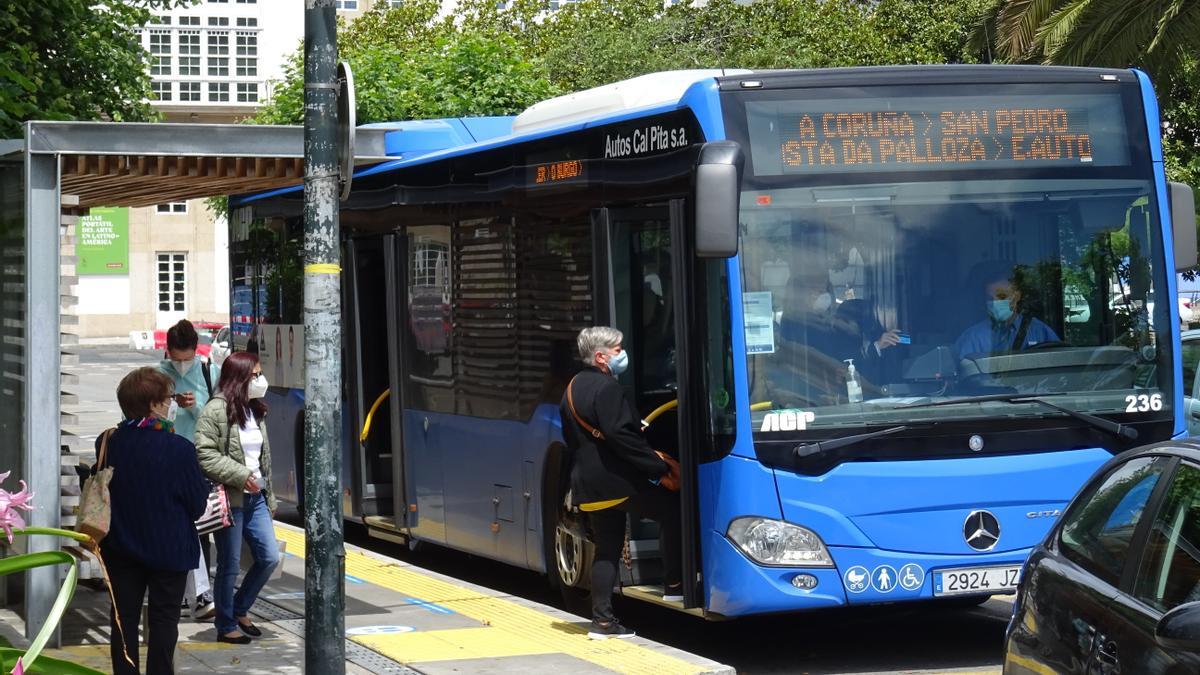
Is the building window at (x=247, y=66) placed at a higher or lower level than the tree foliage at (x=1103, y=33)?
higher

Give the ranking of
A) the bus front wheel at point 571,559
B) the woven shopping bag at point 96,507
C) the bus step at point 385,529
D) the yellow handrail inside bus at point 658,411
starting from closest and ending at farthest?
the woven shopping bag at point 96,507
the yellow handrail inside bus at point 658,411
the bus front wheel at point 571,559
the bus step at point 385,529

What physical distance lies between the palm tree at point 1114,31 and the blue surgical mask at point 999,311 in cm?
929

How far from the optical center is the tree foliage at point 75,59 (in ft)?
53.9

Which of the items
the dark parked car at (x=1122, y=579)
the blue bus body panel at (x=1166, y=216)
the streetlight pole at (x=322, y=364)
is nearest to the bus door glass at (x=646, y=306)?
the streetlight pole at (x=322, y=364)

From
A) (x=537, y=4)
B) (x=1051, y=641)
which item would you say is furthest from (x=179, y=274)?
(x=1051, y=641)

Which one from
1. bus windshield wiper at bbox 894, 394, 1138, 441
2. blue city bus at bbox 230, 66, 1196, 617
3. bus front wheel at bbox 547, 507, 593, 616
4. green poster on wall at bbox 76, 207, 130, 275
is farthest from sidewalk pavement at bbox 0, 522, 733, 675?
green poster on wall at bbox 76, 207, 130, 275

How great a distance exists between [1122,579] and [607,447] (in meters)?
4.17

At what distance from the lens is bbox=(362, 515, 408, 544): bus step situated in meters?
12.7

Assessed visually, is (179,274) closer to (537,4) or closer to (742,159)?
(537,4)

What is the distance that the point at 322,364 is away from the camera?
24.2 feet

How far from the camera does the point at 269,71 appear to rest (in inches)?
3059

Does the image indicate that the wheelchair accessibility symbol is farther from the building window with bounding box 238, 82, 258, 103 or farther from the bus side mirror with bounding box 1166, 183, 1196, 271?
the building window with bounding box 238, 82, 258, 103

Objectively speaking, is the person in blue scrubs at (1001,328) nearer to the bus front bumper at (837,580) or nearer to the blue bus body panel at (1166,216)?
the blue bus body panel at (1166,216)

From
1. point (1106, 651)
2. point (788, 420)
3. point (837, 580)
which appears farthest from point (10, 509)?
point (837, 580)
